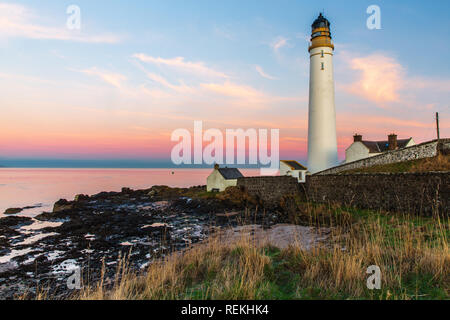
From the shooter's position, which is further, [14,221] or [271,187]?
[271,187]

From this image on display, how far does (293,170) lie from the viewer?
28438mm

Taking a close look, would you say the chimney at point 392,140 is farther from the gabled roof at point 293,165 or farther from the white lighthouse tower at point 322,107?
the gabled roof at point 293,165

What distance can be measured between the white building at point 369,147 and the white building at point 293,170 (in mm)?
6045

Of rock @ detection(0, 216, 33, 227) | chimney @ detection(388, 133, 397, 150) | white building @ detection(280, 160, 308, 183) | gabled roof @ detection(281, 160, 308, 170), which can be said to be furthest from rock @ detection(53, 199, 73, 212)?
chimney @ detection(388, 133, 397, 150)

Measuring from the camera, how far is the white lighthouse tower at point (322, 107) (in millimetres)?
25312

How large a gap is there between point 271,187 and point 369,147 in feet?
41.3

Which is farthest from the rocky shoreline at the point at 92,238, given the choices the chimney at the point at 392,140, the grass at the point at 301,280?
the chimney at the point at 392,140

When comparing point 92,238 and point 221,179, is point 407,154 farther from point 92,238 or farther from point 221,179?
point 92,238

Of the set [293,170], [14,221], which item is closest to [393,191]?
[293,170]

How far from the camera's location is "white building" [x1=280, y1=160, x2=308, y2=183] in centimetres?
2844

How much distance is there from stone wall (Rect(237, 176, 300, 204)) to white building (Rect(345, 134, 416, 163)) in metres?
10.8
